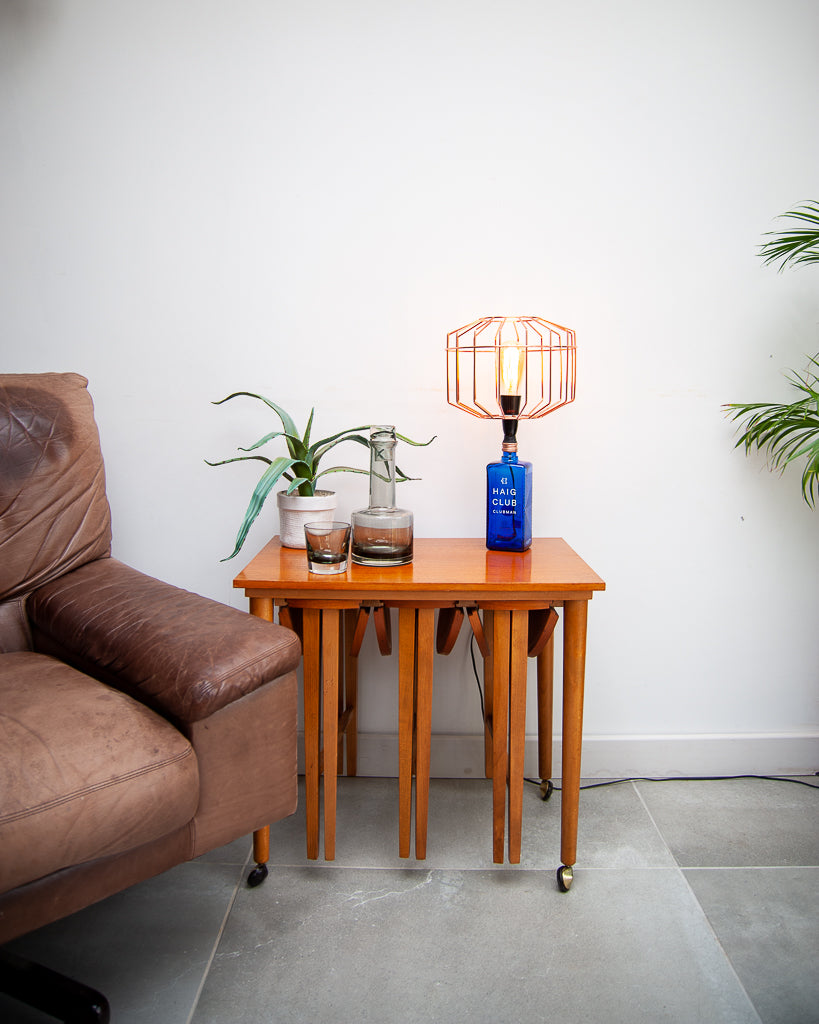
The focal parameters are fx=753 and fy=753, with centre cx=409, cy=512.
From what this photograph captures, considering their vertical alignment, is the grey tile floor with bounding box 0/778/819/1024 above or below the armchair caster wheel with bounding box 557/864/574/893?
below

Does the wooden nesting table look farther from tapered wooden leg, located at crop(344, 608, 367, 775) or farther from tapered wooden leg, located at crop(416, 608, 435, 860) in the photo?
tapered wooden leg, located at crop(344, 608, 367, 775)

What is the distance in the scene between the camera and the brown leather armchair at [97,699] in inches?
38.2

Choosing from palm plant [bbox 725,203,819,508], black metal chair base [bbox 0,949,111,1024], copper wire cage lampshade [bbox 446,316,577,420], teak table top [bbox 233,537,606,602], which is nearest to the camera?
black metal chair base [bbox 0,949,111,1024]

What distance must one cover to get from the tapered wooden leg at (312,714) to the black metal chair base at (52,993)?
1.57 feet

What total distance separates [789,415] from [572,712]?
2.67ft

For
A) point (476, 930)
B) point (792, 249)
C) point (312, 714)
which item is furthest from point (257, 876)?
point (792, 249)

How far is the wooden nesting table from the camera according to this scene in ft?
4.49

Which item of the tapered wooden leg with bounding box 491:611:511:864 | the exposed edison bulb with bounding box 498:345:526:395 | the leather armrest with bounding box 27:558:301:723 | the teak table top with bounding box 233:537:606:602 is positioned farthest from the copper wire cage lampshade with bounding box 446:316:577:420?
the leather armrest with bounding box 27:558:301:723

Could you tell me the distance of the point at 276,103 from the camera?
1.70m

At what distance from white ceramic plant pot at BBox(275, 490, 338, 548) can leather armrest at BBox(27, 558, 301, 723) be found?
0.88 feet

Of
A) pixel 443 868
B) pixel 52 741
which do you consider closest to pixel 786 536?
pixel 443 868

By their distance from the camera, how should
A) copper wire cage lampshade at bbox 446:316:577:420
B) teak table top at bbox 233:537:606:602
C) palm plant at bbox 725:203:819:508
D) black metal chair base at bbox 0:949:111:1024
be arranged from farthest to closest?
copper wire cage lampshade at bbox 446:316:577:420 < palm plant at bbox 725:203:819:508 < teak table top at bbox 233:537:606:602 < black metal chair base at bbox 0:949:111:1024


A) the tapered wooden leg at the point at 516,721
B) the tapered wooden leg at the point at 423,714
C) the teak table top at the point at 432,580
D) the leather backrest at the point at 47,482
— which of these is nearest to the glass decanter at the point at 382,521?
the teak table top at the point at 432,580

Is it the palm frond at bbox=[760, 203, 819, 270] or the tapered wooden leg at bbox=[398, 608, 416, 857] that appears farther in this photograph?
the palm frond at bbox=[760, 203, 819, 270]
